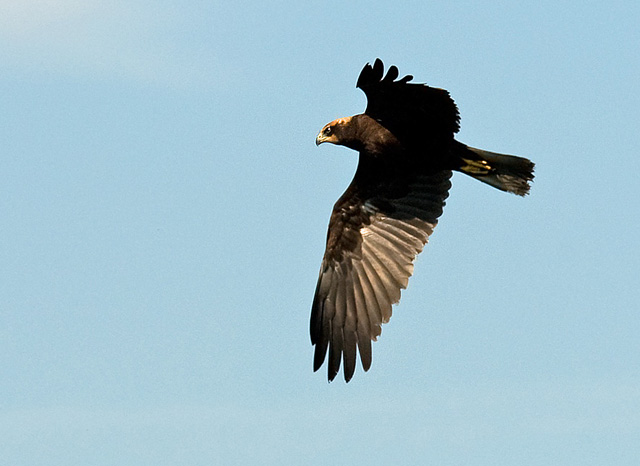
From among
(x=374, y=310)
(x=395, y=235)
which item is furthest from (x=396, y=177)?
(x=374, y=310)

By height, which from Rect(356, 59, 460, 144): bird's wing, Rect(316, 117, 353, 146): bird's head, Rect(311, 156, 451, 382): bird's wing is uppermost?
Rect(316, 117, 353, 146): bird's head

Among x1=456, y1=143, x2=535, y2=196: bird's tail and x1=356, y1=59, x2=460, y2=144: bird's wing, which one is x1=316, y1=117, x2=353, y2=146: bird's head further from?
x1=456, y1=143, x2=535, y2=196: bird's tail

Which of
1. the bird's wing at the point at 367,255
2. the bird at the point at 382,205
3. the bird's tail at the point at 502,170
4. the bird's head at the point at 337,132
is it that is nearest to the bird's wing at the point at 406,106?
the bird at the point at 382,205

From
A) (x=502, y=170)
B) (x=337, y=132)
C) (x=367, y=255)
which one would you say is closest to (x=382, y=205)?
(x=367, y=255)

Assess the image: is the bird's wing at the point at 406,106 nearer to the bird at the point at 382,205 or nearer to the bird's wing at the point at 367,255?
the bird at the point at 382,205

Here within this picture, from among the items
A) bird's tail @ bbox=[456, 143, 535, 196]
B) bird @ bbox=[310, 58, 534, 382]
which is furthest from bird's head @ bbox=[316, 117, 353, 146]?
bird's tail @ bbox=[456, 143, 535, 196]

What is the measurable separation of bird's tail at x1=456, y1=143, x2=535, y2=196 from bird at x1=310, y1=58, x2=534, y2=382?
1 centimetres

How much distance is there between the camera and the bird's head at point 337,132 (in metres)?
14.8

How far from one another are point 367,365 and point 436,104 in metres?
3.03

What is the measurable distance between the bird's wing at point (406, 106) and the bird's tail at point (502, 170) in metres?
0.78

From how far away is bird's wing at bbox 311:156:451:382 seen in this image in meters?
14.7

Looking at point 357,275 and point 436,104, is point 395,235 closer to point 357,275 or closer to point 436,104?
point 357,275

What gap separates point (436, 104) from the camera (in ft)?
44.9

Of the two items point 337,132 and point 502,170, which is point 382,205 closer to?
point 337,132
